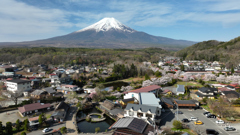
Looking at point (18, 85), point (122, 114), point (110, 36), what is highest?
point (110, 36)

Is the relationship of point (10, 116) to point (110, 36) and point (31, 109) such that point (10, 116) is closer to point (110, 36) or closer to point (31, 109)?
point (31, 109)

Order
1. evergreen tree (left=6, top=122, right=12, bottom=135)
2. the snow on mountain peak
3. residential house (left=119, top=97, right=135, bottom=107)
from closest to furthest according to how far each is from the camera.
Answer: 1. evergreen tree (left=6, top=122, right=12, bottom=135)
2. residential house (left=119, top=97, right=135, bottom=107)
3. the snow on mountain peak

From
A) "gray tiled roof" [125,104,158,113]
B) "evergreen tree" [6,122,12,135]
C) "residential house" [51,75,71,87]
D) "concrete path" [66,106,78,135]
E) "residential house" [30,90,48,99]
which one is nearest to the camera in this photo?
"evergreen tree" [6,122,12,135]

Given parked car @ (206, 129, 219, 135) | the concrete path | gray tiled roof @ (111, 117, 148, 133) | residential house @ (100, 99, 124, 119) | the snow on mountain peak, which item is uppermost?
the snow on mountain peak

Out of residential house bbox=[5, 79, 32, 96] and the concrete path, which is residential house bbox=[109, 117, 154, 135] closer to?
the concrete path

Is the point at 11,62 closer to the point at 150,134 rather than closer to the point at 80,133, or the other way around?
the point at 80,133

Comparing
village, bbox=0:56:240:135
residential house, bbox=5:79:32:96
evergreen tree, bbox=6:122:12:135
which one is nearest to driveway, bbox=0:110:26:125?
village, bbox=0:56:240:135

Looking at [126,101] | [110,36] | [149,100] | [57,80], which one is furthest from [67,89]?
[110,36]

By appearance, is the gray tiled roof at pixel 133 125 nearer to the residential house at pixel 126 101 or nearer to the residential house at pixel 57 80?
the residential house at pixel 126 101

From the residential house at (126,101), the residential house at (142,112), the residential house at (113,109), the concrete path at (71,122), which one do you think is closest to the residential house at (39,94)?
the concrete path at (71,122)
